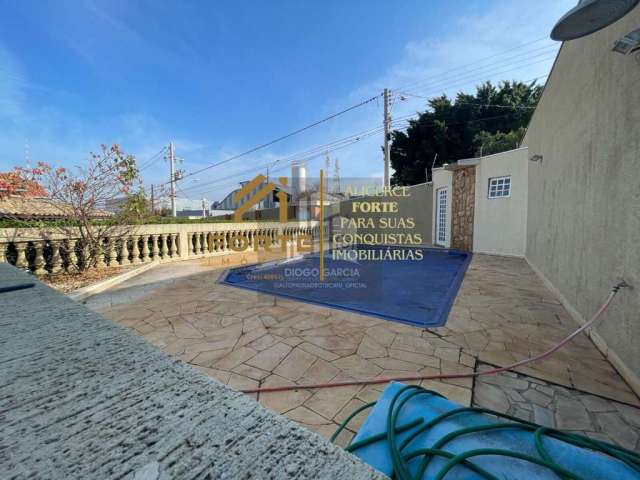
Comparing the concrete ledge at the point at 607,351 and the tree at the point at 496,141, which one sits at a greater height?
the tree at the point at 496,141

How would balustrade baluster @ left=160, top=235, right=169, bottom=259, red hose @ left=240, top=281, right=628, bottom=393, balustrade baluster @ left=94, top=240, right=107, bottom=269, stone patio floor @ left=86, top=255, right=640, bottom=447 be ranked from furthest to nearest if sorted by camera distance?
1. balustrade baluster @ left=160, top=235, right=169, bottom=259
2. balustrade baluster @ left=94, top=240, right=107, bottom=269
3. red hose @ left=240, top=281, right=628, bottom=393
4. stone patio floor @ left=86, top=255, right=640, bottom=447

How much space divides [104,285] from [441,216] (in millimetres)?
13111

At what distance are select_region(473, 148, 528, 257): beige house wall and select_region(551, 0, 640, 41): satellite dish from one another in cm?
828

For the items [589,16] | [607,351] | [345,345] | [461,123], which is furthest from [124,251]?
[461,123]

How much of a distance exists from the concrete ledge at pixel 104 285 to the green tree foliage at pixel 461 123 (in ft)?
64.5

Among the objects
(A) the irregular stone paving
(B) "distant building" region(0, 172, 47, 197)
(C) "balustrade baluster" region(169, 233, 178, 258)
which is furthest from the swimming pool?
(B) "distant building" region(0, 172, 47, 197)

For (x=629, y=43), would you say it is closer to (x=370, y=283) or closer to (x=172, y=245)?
(x=370, y=283)

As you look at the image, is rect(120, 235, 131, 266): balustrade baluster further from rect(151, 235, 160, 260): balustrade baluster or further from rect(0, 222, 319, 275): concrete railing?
rect(151, 235, 160, 260): balustrade baluster

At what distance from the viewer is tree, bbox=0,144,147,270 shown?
548 cm

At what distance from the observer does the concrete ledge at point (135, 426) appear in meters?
0.48

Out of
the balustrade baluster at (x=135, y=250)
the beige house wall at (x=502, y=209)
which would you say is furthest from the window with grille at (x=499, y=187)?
the balustrade baluster at (x=135, y=250)

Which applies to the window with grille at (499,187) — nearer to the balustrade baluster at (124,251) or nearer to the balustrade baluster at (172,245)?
the balustrade baluster at (172,245)

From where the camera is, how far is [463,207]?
1165 centimetres

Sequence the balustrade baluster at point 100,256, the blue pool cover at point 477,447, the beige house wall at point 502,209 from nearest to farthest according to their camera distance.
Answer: the blue pool cover at point 477,447, the balustrade baluster at point 100,256, the beige house wall at point 502,209
